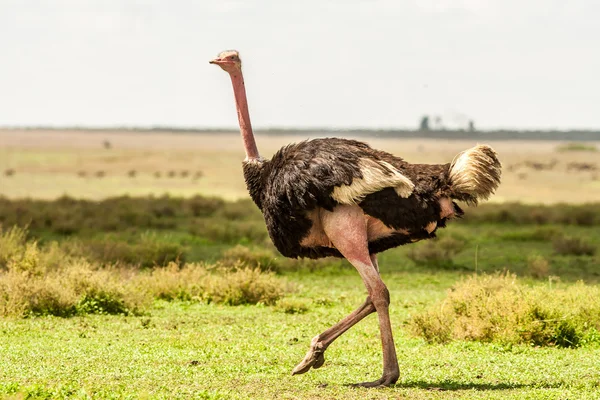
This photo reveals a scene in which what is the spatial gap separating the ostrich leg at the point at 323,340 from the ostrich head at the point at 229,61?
2805 millimetres

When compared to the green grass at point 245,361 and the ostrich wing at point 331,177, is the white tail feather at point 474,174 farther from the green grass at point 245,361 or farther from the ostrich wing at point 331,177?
the green grass at point 245,361

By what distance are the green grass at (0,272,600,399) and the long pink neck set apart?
2.03 meters

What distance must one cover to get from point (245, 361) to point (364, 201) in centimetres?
236

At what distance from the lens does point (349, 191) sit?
30.5 feet

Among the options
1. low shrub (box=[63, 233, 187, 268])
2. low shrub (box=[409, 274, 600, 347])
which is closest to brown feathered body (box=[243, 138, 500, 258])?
low shrub (box=[409, 274, 600, 347])

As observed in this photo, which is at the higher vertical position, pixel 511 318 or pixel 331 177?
pixel 331 177

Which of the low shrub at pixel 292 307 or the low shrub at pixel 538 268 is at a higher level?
the low shrub at pixel 292 307

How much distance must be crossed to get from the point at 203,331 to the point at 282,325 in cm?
119

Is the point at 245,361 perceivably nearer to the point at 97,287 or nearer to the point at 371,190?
the point at 371,190

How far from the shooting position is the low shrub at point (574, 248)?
942 inches

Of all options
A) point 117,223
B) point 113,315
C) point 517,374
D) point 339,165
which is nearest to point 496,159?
point 339,165

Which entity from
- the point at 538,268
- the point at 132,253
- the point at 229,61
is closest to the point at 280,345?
Result: the point at 229,61

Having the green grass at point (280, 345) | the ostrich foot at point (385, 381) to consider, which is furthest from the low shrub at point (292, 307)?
the ostrich foot at point (385, 381)

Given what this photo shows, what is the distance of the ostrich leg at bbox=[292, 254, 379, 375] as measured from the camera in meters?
9.68
